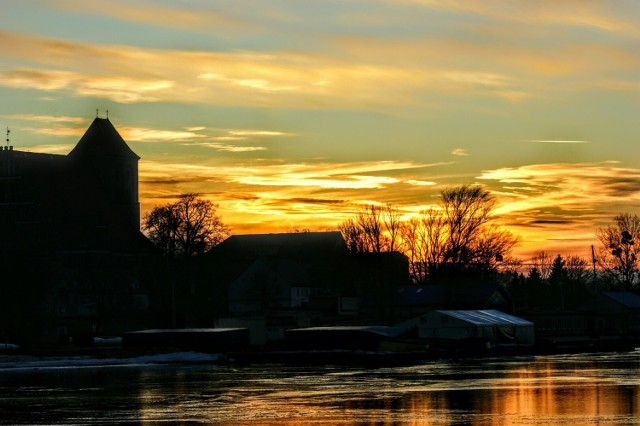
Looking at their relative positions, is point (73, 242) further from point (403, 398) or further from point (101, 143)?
point (403, 398)

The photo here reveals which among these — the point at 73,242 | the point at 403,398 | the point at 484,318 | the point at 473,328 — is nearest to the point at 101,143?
the point at 73,242

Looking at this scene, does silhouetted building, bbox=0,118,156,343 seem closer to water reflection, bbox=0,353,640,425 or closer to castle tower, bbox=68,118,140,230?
castle tower, bbox=68,118,140,230

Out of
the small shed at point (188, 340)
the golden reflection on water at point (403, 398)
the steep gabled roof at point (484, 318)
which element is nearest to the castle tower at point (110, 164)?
the steep gabled roof at point (484, 318)

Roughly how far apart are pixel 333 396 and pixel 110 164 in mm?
121523

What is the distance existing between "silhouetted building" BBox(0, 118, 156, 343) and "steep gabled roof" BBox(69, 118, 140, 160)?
0.14m

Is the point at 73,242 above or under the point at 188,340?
above

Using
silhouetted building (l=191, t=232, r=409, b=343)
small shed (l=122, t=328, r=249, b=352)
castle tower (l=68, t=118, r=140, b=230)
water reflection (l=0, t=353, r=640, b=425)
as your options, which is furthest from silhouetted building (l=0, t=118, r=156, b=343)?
water reflection (l=0, t=353, r=640, b=425)

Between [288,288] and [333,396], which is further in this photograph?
[288,288]

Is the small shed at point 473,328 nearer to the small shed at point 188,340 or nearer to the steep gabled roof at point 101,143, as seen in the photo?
the small shed at point 188,340

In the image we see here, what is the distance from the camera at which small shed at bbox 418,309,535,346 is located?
324ft

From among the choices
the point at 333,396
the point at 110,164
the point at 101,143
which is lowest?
the point at 333,396

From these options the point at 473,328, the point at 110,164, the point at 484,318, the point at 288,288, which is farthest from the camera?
the point at 110,164

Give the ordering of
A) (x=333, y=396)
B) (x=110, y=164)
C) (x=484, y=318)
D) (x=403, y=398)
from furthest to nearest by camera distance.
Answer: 1. (x=110, y=164)
2. (x=484, y=318)
3. (x=333, y=396)
4. (x=403, y=398)

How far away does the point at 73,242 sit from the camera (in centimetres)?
13775
